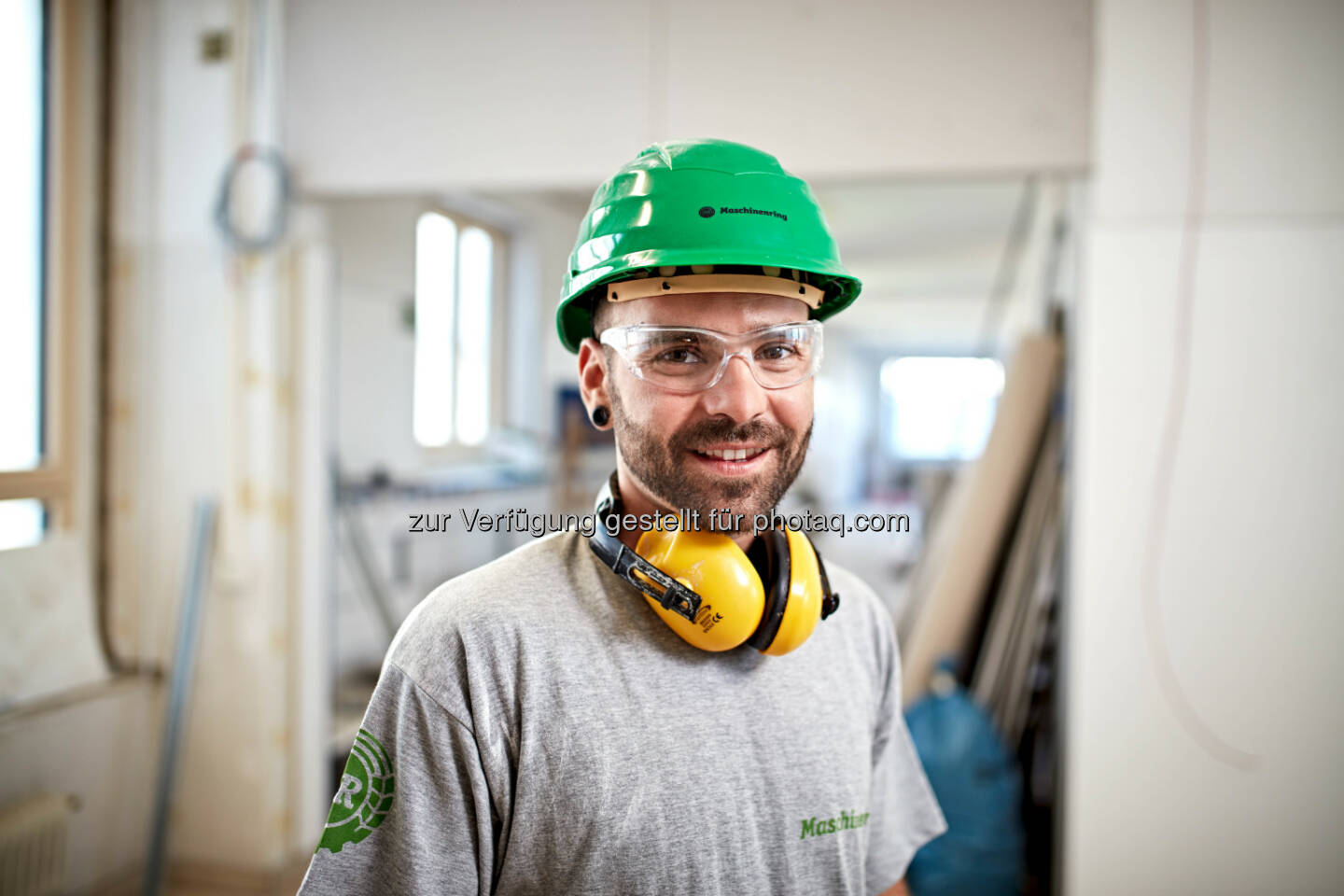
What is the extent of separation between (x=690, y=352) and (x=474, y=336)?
399 cm

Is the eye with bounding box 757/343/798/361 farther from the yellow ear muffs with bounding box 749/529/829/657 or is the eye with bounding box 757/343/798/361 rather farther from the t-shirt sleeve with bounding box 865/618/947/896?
the t-shirt sleeve with bounding box 865/618/947/896

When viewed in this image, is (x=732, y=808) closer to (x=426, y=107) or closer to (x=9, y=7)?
(x=426, y=107)

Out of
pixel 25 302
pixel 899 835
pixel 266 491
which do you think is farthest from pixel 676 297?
pixel 25 302

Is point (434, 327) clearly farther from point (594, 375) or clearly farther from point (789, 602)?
point (789, 602)

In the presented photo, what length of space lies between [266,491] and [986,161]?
241 centimetres

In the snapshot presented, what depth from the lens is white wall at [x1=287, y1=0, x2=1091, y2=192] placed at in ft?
7.98

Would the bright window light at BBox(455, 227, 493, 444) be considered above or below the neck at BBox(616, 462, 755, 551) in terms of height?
above

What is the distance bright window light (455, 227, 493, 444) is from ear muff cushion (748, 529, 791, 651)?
367cm

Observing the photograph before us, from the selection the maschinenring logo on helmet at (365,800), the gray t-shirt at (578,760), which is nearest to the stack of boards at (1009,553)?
the gray t-shirt at (578,760)

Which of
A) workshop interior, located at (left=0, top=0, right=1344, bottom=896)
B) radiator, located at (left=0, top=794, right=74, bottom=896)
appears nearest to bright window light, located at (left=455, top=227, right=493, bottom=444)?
workshop interior, located at (left=0, top=0, right=1344, bottom=896)

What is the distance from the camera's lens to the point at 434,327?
425cm

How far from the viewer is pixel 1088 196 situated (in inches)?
96.0

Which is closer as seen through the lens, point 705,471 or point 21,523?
point 705,471

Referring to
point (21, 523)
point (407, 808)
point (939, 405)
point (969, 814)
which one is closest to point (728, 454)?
point (407, 808)
